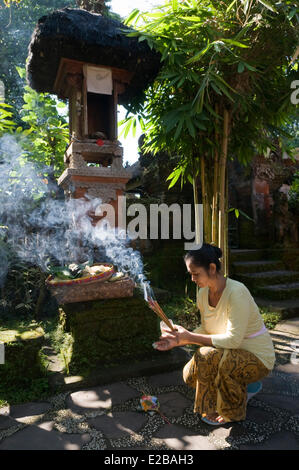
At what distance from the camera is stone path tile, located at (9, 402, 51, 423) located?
113 inches

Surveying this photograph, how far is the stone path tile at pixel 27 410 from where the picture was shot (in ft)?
9.41

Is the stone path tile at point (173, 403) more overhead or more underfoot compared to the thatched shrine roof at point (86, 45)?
more underfoot

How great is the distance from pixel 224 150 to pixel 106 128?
2.01m

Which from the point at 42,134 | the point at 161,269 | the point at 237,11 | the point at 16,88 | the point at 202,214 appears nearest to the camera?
the point at 237,11

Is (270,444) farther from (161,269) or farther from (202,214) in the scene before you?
(161,269)

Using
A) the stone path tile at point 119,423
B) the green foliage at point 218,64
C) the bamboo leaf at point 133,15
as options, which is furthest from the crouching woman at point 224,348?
the bamboo leaf at point 133,15

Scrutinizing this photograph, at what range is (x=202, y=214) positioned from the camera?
507 cm

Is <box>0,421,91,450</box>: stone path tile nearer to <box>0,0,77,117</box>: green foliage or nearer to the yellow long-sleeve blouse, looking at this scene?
the yellow long-sleeve blouse

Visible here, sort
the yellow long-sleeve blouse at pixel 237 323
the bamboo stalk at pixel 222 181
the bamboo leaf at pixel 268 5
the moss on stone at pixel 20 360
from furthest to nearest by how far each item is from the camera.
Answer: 1. the bamboo stalk at pixel 222 181
2. the bamboo leaf at pixel 268 5
3. the moss on stone at pixel 20 360
4. the yellow long-sleeve blouse at pixel 237 323

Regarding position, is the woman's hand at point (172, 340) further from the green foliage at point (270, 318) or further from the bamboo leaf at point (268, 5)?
the green foliage at point (270, 318)

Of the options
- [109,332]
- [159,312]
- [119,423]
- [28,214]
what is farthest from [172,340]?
[28,214]

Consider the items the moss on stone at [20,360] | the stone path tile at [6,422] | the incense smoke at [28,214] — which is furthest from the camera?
the incense smoke at [28,214]

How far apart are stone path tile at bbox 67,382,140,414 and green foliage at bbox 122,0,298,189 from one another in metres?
2.70
